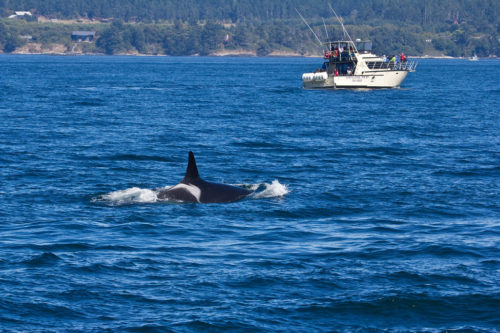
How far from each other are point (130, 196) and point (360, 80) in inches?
2393

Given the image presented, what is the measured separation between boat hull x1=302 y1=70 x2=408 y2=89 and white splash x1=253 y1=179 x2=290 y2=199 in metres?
57.1

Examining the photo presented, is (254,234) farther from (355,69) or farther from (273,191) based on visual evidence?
(355,69)

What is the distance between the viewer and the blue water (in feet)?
45.1

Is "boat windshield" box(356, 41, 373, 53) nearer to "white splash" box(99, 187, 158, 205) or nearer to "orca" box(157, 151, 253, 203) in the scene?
"white splash" box(99, 187, 158, 205)

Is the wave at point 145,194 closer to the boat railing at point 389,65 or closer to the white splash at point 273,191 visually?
the white splash at point 273,191

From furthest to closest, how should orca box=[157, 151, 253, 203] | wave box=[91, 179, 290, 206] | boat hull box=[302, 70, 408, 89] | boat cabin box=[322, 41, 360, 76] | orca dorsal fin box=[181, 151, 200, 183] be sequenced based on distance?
boat hull box=[302, 70, 408, 89], boat cabin box=[322, 41, 360, 76], wave box=[91, 179, 290, 206], orca box=[157, 151, 253, 203], orca dorsal fin box=[181, 151, 200, 183]

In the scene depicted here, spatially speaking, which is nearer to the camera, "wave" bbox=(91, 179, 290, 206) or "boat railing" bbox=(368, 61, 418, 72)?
"wave" bbox=(91, 179, 290, 206)

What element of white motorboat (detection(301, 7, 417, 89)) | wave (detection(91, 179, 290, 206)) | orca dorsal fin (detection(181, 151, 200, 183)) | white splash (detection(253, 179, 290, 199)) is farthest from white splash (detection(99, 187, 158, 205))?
white motorboat (detection(301, 7, 417, 89))

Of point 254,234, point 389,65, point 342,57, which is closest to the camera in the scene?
point 254,234

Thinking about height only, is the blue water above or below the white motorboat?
below

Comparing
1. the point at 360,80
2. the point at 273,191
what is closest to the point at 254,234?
the point at 273,191

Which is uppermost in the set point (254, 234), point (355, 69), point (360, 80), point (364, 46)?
point (364, 46)

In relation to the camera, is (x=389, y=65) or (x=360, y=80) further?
(x=389, y=65)

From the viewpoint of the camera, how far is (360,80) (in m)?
81.3
